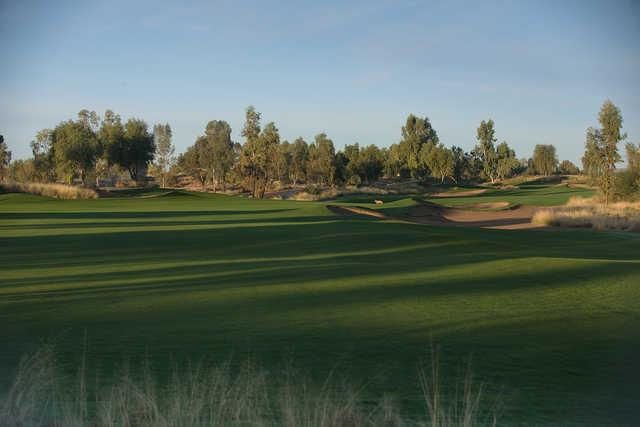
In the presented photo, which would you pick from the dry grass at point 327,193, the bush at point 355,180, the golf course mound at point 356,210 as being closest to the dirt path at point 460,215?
the golf course mound at point 356,210

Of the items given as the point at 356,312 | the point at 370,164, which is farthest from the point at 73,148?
the point at 356,312

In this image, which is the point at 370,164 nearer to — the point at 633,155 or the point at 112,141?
the point at 112,141

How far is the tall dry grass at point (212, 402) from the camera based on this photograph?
5.06 m

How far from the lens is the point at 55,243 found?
19484 millimetres

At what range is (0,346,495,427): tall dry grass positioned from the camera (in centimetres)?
506

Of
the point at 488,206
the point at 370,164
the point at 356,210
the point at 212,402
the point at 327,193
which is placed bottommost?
the point at 488,206

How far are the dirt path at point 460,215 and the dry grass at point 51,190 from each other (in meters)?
28.9

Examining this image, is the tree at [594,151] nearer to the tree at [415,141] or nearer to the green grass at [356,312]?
the green grass at [356,312]

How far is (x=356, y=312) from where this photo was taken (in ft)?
32.6

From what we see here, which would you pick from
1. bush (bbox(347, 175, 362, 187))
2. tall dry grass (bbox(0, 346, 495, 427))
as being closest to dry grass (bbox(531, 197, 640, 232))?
→ tall dry grass (bbox(0, 346, 495, 427))

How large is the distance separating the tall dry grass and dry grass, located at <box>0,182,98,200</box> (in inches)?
2197

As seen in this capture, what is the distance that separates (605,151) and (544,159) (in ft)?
422

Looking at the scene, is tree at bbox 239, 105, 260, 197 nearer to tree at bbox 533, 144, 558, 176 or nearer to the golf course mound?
the golf course mound

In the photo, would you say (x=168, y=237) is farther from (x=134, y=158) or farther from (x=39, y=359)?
(x=134, y=158)
